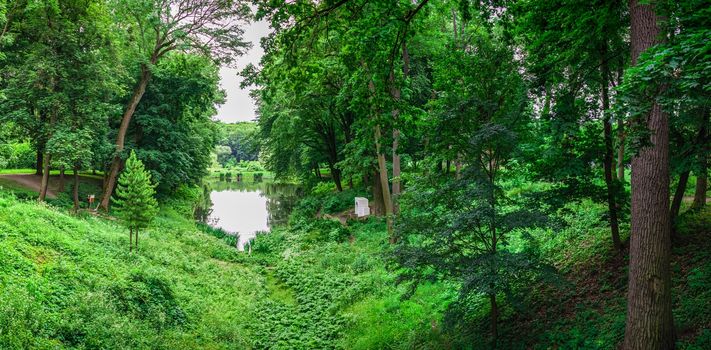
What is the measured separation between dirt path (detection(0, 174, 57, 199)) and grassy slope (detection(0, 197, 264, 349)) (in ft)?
37.9

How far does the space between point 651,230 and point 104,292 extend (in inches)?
388

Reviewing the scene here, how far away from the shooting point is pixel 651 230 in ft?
16.1

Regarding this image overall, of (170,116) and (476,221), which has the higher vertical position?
(170,116)

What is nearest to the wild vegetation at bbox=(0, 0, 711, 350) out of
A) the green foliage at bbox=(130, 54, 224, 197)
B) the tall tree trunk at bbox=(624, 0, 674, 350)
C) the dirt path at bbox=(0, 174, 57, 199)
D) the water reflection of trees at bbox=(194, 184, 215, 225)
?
the tall tree trunk at bbox=(624, 0, 674, 350)

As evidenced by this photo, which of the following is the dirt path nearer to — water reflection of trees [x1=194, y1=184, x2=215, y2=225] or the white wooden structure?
water reflection of trees [x1=194, y1=184, x2=215, y2=225]

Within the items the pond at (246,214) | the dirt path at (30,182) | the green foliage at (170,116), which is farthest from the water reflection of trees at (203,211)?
the dirt path at (30,182)

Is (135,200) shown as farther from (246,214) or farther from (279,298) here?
(246,214)

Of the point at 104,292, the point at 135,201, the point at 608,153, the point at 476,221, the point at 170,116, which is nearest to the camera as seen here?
the point at 476,221

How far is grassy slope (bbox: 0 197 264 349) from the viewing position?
6969 mm

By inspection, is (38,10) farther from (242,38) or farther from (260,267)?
(260,267)

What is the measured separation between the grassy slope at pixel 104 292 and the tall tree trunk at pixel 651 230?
298 inches

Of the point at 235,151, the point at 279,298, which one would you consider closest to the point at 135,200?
the point at 279,298

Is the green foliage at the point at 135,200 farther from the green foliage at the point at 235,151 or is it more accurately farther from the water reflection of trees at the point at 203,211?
the green foliage at the point at 235,151

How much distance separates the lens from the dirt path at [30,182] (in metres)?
22.0
